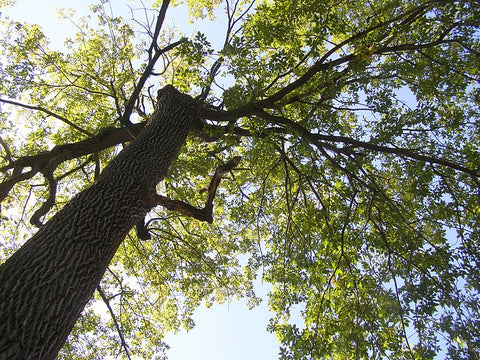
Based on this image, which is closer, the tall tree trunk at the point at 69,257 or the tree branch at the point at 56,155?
the tall tree trunk at the point at 69,257

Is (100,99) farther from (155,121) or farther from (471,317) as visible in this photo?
(471,317)

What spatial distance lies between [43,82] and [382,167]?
28.0 ft

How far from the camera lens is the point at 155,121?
4906 millimetres

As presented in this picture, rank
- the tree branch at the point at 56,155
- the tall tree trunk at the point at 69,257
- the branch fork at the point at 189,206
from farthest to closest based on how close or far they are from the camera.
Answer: the tree branch at the point at 56,155 → the branch fork at the point at 189,206 → the tall tree trunk at the point at 69,257

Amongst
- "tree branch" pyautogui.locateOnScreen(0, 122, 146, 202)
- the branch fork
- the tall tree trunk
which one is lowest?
the tall tree trunk

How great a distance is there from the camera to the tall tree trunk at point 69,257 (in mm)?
2162

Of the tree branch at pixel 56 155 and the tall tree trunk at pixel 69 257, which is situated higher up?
the tree branch at pixel 56 155

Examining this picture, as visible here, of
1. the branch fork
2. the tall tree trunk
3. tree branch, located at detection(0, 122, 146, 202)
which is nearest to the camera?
the tall tree trunk

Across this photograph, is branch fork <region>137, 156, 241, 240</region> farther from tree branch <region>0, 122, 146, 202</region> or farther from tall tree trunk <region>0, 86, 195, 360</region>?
tree branch <region>0, 122, 146, 202</region>

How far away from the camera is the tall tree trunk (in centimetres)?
216

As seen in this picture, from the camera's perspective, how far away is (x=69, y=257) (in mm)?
2699

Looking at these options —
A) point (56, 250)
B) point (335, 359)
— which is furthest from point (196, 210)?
point (335, 359)

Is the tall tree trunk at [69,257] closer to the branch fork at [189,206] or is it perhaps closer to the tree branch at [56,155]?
the branch fork at [189,206]

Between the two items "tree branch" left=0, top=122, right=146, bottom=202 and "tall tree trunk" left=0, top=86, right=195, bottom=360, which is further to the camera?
"tree branch" left=0, top=122, right=146, bottom=202
